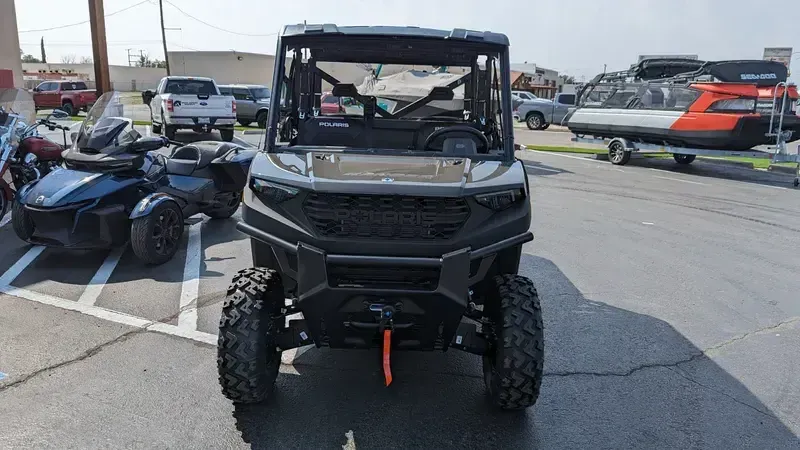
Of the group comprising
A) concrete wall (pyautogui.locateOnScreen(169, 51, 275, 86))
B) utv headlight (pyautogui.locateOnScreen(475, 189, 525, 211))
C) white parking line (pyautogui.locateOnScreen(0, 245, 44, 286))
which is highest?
concrete wall (pyautogui.locateOnScreen(169, 51, 275, 86))

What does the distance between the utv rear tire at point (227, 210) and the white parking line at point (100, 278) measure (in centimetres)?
139

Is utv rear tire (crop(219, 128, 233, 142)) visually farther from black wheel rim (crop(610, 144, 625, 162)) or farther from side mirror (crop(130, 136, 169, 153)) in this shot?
side mirror (crop(130, 136, 169, 153))

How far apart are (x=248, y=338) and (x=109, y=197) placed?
3.54 m

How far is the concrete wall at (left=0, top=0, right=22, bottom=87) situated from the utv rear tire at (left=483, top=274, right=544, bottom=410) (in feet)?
55.3

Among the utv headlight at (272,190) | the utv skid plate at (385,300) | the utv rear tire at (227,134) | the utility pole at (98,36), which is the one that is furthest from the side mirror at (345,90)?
the utv rear tire at (227,134)

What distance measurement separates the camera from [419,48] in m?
4.10

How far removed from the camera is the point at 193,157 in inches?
291

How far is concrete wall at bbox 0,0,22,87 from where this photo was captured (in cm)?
1552

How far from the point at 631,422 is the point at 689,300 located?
2.52 metres

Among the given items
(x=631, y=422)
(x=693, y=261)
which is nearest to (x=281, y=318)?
(x=631, y=422)

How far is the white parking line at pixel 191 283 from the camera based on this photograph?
4.78 m

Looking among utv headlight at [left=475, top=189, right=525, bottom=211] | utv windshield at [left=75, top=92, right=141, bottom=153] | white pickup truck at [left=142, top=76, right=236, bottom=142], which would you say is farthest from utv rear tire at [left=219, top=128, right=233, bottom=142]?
utv headlight at [left=475, top=189, right=525, bottom=211]

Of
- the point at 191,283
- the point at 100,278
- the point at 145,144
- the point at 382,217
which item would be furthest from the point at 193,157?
the point at 382,217

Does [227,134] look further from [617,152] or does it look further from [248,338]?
[248,338]
